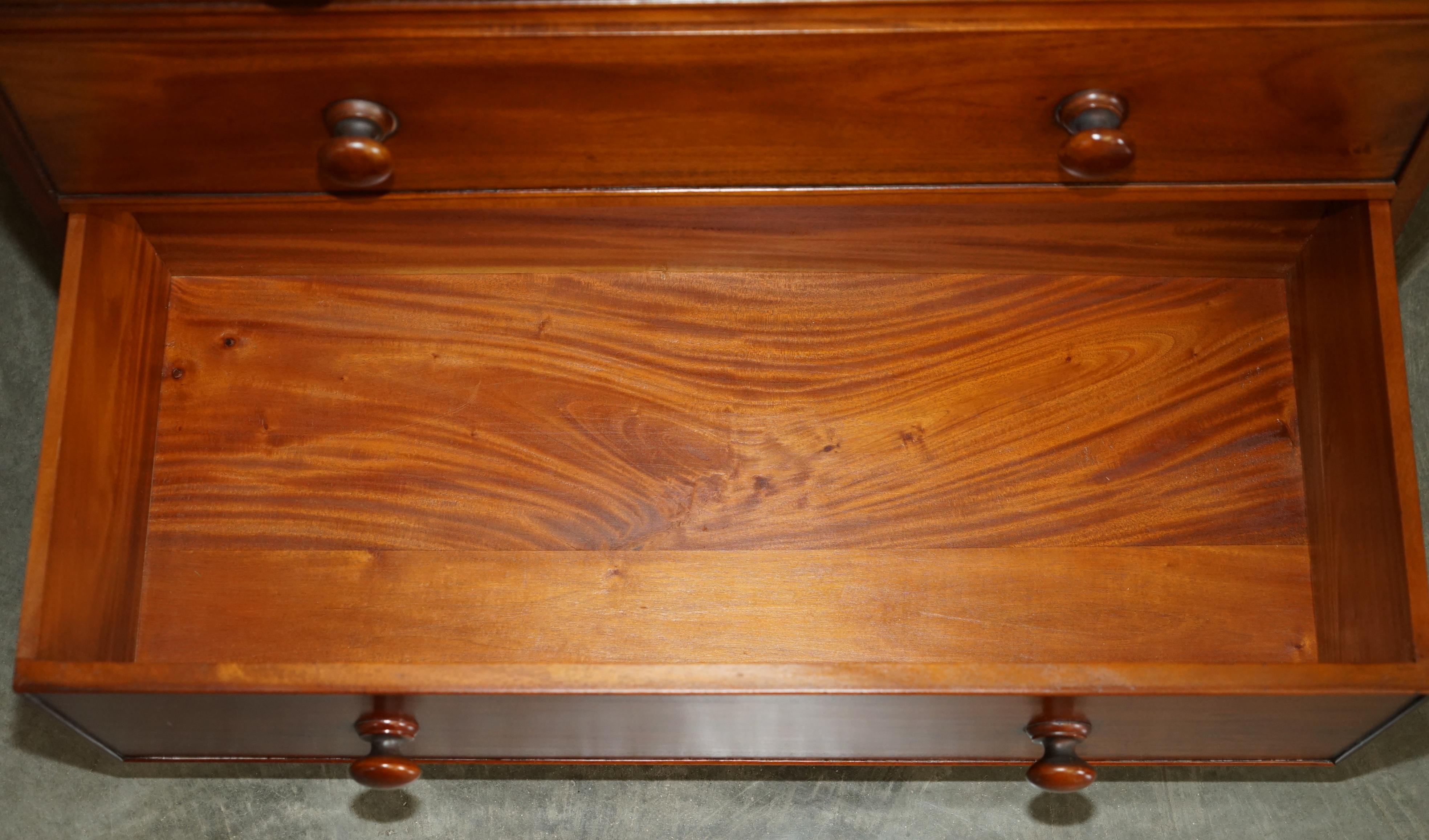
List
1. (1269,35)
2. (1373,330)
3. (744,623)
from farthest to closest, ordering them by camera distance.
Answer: (744,623)
(1373,330)
(1269,35)

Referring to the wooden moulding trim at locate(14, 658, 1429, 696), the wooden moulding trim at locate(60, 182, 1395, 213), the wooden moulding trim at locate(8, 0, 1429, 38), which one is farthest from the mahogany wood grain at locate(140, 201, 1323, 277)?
the wooden moulding trim at locate(14, 658, 1429, 696)

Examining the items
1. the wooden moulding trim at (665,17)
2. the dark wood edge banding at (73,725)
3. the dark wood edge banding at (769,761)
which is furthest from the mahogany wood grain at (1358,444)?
the dark wood edge banding at (73,725)

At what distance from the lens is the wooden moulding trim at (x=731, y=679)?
83 centimetres

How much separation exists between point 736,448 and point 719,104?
35cm

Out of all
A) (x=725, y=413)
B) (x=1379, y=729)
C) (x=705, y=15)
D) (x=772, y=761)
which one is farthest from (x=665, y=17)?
(x=1379, y=729)

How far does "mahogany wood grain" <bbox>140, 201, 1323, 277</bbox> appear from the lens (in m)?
1.00

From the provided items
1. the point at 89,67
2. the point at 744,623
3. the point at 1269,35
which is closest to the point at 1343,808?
the point at 744,623

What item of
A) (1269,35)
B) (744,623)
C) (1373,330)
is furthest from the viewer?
(744,623)

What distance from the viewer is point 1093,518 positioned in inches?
42.9

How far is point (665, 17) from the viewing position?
805 millimetres

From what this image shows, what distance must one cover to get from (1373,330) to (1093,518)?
10.8 inches

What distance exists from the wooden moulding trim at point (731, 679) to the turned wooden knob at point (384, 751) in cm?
7

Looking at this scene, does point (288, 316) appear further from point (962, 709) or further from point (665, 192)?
point (962, 709)

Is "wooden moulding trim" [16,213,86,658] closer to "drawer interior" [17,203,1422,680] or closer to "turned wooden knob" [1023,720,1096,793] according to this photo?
"drawer interior" [17,203,1422,680]
